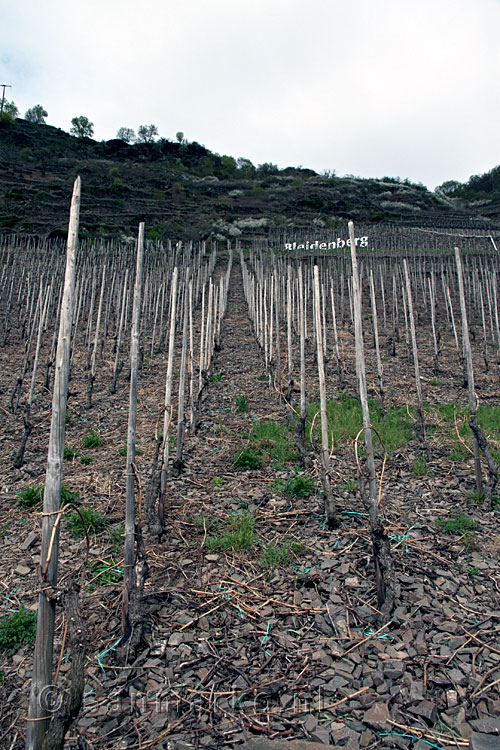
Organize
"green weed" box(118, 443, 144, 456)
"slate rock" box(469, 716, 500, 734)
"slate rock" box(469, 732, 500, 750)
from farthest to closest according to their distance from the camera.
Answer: "green weed" box(118, 443, 144, 456), "slate rock" box(469, 716, 500, 734), "slate rock" box(469, 732, 500, 750)

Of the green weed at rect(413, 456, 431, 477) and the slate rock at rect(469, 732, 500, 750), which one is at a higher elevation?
the green weed at rect(413, 456, 431, 477)

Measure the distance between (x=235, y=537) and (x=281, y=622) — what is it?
989mm

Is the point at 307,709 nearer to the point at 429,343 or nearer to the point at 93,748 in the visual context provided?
the point at 93,748

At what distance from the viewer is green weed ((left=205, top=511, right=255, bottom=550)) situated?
4012 millimetres

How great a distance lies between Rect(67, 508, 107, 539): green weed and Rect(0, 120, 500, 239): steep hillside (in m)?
27.9

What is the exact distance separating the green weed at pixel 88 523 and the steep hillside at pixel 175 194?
2791 centimetres

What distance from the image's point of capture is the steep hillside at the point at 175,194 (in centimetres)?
3397

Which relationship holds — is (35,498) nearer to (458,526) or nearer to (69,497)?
(69,497)

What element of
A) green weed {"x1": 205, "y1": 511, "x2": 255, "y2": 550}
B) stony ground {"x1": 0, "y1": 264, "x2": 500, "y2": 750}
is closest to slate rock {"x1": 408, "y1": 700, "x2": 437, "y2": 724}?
stony ground {"x1": 0, "y1": 264, "x2": 500, "y2": 750}

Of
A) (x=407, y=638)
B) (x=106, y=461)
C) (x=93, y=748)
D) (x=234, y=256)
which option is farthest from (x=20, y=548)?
(x=234, y=256)

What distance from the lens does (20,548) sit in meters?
4.11

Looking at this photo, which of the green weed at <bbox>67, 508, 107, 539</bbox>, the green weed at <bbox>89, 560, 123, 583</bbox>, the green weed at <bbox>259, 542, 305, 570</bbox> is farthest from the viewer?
the green weed at <bbox>67, 508, 107, 539</bbox>

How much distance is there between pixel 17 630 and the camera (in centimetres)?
307

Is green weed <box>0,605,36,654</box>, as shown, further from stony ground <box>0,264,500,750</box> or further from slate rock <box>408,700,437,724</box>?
slate rock <box>408,700,437,724</box>
